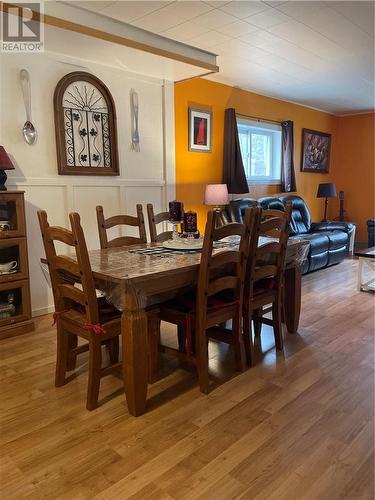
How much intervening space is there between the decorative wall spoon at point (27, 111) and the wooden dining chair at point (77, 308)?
150cm

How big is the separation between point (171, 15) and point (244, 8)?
55 centimetres

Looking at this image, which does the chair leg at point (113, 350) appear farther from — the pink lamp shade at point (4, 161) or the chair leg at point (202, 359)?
the pink lamp shade at point (4, 161)

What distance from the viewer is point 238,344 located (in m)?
2.32

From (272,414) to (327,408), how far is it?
0.30 m

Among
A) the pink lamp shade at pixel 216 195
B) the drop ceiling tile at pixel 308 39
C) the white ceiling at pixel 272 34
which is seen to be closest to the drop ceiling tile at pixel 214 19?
the white ceiling at pixel 272 34

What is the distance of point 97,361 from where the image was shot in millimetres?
1945

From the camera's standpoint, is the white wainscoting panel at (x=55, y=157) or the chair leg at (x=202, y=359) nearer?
the chair leg at (x=202, y=359)

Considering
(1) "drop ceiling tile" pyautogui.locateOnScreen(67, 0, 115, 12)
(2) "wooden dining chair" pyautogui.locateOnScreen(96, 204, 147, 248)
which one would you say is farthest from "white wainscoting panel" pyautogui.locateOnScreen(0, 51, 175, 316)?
(2) "wooden dining chair" pyautogui.locateOnScreen(96, 204, 147, 248)

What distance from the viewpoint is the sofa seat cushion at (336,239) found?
17.1 feet

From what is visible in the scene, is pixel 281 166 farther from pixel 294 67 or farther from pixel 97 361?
pixel 97 361

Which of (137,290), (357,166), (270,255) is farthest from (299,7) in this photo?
(357,166)

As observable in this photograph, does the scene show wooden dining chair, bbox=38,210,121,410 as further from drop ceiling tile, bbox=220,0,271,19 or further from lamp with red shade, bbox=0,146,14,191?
drop ceiling tile, bbox=220,0,271,19

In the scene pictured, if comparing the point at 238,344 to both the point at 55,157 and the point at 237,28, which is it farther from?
the point at 237,28

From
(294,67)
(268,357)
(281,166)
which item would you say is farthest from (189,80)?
(268,357)
